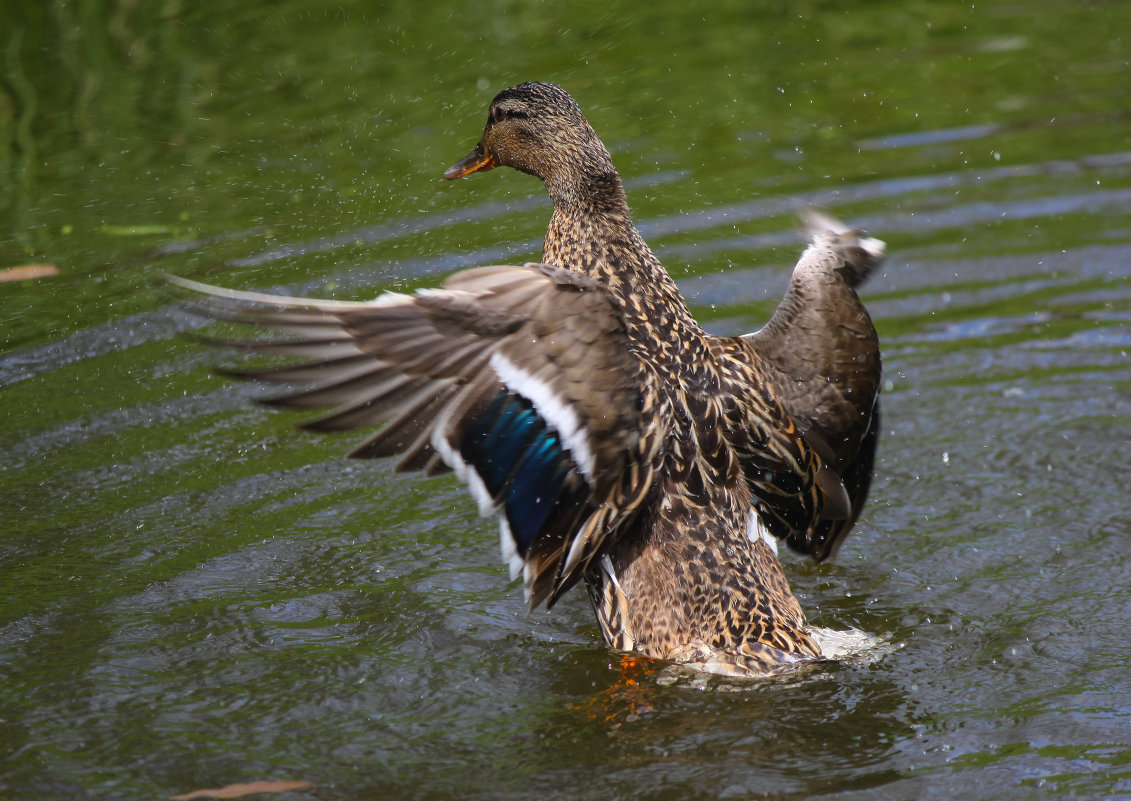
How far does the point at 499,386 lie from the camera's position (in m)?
4.12

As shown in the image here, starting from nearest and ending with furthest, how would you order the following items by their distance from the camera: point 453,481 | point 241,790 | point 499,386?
point 241,790 → point 499,386 → point 453,481

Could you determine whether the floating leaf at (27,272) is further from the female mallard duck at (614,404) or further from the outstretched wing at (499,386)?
the outstretched wing at (499,386)

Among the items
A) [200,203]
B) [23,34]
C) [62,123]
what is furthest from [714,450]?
[23,34]

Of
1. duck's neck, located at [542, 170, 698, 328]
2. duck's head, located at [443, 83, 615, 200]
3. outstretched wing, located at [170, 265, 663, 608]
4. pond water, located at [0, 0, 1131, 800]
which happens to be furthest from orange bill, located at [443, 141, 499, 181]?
outstretched wing, located at [170, 265, 663, 608]

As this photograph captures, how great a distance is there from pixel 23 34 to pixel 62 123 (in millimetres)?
1305

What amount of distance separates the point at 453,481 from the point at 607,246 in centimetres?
160

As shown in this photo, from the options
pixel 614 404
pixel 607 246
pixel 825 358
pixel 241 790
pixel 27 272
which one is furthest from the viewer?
pixel 27 272

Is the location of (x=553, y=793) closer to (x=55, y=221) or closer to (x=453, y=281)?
(x=453, y=281)

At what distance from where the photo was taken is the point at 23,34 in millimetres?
9648

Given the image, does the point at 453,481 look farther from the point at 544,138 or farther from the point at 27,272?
the point at 27,272

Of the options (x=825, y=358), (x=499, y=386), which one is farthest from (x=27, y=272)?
(x=825, y=358)

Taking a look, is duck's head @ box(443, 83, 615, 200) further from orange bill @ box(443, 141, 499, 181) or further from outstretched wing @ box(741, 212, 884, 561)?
outstretched wing @ box(741, 212, 884, 561)

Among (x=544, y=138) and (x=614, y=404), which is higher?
(x=544, y=138)

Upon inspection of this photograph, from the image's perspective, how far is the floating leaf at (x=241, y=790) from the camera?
3824mm
